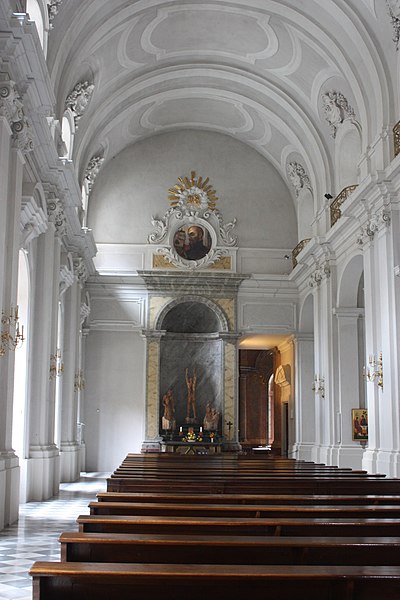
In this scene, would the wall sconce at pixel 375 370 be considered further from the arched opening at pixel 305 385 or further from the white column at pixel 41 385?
the arched opening at pixel 305 385

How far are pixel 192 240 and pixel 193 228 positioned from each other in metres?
0.38

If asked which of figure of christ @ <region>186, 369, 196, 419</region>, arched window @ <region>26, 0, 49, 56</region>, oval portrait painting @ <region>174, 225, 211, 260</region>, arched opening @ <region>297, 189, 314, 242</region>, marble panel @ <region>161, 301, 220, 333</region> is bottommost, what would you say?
figure of christ @ <region>186, 369, 196, 419</region>

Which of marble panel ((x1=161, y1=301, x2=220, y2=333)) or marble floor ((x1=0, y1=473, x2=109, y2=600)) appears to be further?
marble panel ((x1=161, y1=301, x2=220, y2=333))

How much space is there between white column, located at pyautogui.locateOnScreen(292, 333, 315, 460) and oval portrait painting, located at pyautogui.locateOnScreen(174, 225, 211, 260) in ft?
13.3

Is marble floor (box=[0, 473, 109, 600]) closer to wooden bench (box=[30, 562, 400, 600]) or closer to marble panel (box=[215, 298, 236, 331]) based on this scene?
wooden bench (box=[30, 562, 400, 600])

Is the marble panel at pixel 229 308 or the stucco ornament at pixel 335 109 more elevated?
the stucco ornament at pixel 335 109

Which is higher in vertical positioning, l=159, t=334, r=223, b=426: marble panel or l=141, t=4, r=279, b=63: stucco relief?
l=141, t=4, r=279, b=63: stucco relief

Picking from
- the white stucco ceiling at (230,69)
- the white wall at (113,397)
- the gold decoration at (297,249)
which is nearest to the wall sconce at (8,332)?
the white stucco ceiling at (230,69)

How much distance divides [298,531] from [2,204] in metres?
6.97

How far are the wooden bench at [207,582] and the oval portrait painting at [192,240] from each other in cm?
2130

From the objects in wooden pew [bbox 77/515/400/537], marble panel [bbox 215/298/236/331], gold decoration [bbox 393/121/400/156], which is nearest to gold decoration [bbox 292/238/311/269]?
marble panel [bbox 215/298/236/331]

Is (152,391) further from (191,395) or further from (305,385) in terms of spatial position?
(305,385)

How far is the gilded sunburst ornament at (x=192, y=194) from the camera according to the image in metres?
24.3

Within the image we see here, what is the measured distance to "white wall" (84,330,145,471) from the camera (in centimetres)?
2284
